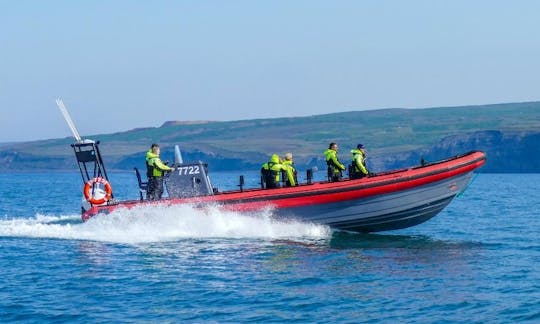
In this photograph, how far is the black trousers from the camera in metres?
23.4

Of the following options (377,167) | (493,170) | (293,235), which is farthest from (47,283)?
(377,167)

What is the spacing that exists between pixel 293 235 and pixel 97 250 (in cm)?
527

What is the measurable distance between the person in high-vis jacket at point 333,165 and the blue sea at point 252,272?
56.8 inches

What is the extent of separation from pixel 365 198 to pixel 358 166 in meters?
0.93

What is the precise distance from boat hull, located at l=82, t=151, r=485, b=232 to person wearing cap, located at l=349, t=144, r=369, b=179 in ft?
1.13

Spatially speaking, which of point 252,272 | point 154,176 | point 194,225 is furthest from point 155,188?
point 252,272

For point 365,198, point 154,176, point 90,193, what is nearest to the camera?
point 365,198

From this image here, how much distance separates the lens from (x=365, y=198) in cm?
2252

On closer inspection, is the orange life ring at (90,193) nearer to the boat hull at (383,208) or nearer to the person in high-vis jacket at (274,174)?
the person in high-vis jacket at (274,174)

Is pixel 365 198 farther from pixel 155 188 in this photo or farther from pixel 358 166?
pixel 155 188

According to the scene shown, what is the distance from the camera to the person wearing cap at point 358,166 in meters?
22.8

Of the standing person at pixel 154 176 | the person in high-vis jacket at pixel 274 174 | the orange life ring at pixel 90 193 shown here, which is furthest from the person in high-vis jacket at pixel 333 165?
the orange life ring at pixel 90 193

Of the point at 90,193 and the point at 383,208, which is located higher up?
the point at 90,193

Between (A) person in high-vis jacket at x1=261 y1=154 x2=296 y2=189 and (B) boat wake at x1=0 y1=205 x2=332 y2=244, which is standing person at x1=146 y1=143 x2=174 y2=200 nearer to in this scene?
(B) boat wake at x1=0 y1=205 x2=332 y2=244
